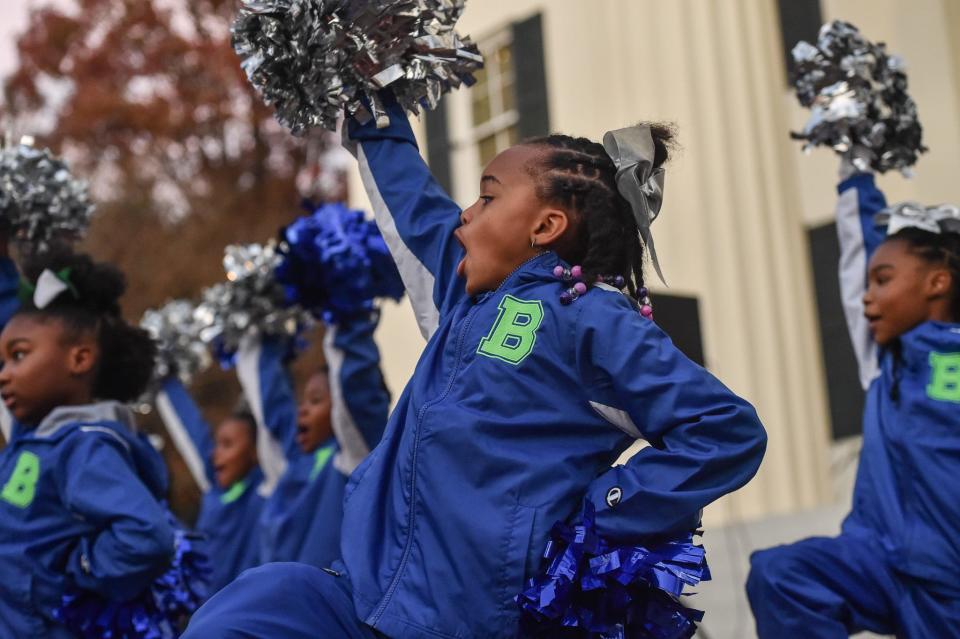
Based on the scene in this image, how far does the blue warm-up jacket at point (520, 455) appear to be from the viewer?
2582mm

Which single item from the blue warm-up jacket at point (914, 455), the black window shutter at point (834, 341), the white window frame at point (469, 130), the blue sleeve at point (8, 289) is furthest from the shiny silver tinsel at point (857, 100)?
the white window frame at point (469, 130)

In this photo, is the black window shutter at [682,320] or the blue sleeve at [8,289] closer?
the blue sleeve at [8,289]

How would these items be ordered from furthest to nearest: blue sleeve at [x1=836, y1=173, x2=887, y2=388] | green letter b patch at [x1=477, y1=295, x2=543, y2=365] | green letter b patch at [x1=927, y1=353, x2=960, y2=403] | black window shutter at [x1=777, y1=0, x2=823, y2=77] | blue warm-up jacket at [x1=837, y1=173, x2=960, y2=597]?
black window shutter at [x1=777, y1=0, x2=823, y2=77] < blue sleeve at [x1=836, y1=173, x2=887, y2=388] < green letter b patch at [x1=927, y1=353, x2=960, y2=403] < blue warm-up jacket at [x1=837, y1=173, x2=960, y2=597] < green letter b patch at [x1=477, y1=295, x2=543, y2=365]

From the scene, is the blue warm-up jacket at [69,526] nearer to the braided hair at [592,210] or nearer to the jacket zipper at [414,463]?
the jacket zipper at [414,463]

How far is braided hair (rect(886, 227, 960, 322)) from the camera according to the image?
15.4ft

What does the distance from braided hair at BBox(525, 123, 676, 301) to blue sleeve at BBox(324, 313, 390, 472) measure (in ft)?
8.34

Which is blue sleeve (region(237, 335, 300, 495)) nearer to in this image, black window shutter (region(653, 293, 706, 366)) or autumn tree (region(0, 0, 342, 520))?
black window shutter (region(653, 293, 706, 366))

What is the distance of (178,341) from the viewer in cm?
713

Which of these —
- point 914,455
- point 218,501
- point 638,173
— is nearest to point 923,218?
point 914,455

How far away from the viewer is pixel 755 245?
911cm

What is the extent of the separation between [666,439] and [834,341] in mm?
6673

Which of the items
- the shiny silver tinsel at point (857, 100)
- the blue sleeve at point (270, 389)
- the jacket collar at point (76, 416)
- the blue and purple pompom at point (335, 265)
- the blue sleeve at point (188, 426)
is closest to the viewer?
the jacket collar at point (76, 416)

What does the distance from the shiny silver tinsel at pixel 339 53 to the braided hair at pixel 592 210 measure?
41 centimetres

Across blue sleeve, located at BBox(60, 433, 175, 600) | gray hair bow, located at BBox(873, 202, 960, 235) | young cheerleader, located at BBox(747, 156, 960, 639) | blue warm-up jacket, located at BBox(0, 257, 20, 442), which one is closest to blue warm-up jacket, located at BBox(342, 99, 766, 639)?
blue sleeve, located at BBox(60, 433, 175, 600)
